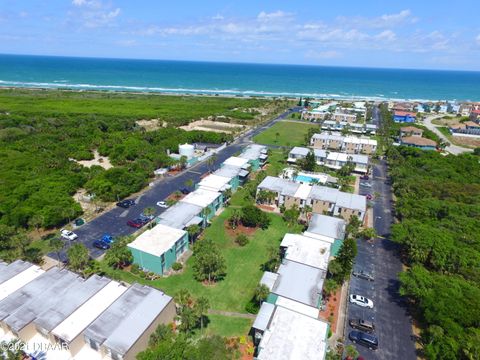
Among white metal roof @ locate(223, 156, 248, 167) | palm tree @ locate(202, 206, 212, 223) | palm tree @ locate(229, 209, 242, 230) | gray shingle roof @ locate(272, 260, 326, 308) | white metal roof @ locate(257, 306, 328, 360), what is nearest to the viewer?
white metal roof @ locate(257, 306, 328, 360)

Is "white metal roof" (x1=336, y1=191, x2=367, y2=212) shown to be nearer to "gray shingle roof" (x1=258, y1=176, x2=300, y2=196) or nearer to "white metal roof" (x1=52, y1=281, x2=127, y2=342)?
"gray shingle roof" (x1=258, y1=176, x2=300, y2=196)

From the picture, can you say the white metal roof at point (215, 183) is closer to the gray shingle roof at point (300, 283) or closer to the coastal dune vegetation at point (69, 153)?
the coastal dune vegetation at point (69, 153)

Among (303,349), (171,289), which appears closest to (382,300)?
(303,349)

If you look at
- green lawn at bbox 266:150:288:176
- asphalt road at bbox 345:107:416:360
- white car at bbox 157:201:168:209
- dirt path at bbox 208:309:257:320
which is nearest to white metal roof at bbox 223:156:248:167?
green lawn at bbox 266:150:288:176

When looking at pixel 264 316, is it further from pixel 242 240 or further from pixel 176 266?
pixel 242 240

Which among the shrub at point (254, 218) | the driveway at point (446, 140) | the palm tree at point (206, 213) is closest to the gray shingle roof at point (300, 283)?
the shrub at point (254, 218)

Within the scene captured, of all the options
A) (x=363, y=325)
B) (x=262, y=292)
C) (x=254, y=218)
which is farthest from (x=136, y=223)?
(x=363, y=325)
